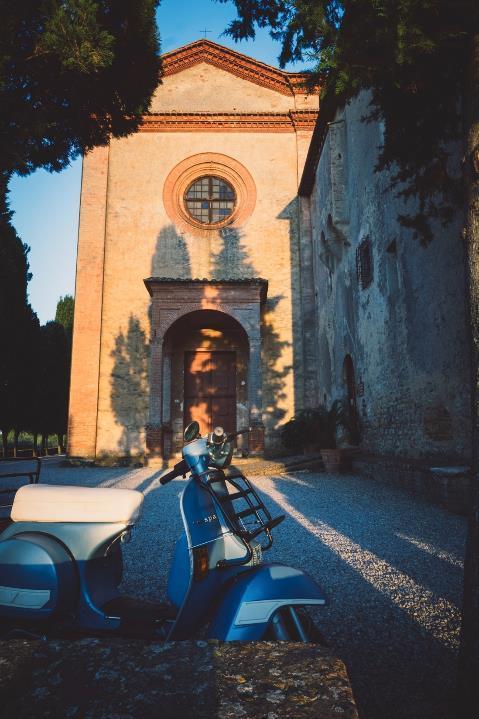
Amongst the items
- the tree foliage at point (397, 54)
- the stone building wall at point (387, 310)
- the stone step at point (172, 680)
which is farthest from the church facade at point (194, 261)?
the stone step at point (172, 680)

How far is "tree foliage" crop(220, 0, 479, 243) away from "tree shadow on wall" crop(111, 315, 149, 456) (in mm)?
11068

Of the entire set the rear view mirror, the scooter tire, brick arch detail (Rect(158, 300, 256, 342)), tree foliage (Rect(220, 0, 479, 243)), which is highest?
brick arch detail (Rect(158, 300, 256, 342))

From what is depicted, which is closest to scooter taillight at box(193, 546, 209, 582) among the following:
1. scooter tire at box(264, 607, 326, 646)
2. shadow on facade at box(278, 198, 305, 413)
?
scooter tire at box(264, 607, 326, 646)

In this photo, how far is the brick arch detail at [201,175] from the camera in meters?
15.1

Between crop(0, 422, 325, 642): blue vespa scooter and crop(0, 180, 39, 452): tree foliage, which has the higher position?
crop(0, 180, 39, 452): tree foliage

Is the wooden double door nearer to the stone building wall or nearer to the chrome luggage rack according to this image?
the stone building wall

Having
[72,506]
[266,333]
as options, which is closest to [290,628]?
[72,506]

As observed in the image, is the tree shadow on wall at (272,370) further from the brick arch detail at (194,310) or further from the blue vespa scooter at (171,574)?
the blue vespa scooter at (171,574)

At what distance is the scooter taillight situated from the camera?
1.90 meters

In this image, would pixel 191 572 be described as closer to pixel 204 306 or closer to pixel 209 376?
pixel 204 306

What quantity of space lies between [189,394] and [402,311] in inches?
351

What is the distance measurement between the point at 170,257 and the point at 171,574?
13601mm

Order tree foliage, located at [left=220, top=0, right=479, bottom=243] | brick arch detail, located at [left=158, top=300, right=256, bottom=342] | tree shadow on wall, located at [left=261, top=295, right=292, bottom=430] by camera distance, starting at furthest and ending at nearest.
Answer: tree shadow on wall, located at [left=261, top=295, right=292, bottom=430] → brick arch detail, located at [left=158, top=300, right=256, bottom=342] → tree foliage, located at [left=220, top=0, right=479, bottom=243]

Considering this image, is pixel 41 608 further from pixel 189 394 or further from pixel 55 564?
pixel 189 394
